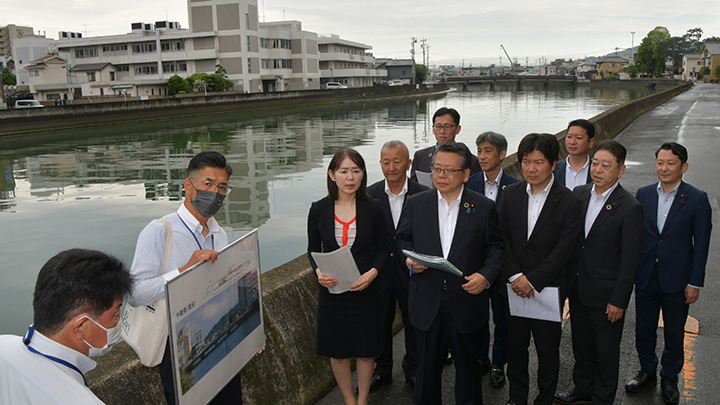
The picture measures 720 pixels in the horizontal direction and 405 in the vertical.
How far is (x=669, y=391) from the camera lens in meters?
3.72

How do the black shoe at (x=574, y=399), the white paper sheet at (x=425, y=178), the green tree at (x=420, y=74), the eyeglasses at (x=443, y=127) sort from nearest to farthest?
the black shoe at (x=574, y=399)
the white paper sheet at (x=425, y=178)
the eyeglasses at (x=443, y=127)
the green tree at (x=420, y=74)

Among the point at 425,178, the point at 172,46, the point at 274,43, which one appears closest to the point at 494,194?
the point at 425,178

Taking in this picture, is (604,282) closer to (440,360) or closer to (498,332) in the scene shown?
(498,332)

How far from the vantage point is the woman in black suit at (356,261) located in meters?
3.51

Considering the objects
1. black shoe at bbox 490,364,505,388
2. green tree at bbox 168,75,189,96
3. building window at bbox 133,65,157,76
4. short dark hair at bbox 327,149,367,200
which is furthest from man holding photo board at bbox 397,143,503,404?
building window at bbox 133,65,157,76

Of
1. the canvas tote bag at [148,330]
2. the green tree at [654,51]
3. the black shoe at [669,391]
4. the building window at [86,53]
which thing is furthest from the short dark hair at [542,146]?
the green tree at [654,51]

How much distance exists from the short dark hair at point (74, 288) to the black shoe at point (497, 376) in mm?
2980

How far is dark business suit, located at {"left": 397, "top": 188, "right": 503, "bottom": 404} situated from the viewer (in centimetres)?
342

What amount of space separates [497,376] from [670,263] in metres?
1.47

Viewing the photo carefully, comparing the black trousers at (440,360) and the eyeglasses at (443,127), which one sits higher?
the eyeglasses at (443,127)

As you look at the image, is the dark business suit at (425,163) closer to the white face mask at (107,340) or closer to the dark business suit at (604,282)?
the dark business suit at (604,282)

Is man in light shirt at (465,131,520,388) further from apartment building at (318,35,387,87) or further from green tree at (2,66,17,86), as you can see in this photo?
green tree at (2,66,17,86)

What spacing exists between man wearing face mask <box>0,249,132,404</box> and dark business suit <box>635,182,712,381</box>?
11.5 ft

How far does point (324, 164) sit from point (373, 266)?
1910 cm
